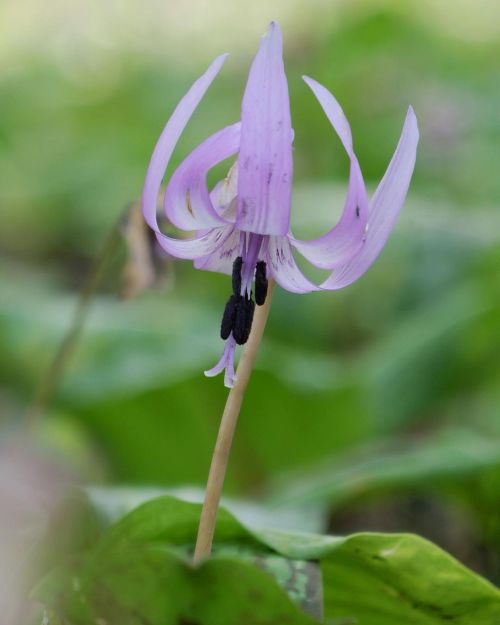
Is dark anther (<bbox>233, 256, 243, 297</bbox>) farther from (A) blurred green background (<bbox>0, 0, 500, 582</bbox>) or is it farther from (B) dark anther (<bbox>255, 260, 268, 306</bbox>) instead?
(A) blurred green background (<bbox>0, 0, 500, 582</bbox>)

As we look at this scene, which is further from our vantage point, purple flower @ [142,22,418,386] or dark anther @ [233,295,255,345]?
dark anther @ [233,295,255,345]

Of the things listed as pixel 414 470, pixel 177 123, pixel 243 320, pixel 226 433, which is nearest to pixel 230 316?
pixel 243 320

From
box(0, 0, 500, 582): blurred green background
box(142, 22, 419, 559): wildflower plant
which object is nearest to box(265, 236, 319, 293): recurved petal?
box(142, 22, 419, 559): wildflower plant

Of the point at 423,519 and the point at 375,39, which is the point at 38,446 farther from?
the point at 375,39

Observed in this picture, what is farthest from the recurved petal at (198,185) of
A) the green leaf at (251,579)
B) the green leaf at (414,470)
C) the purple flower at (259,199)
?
the green leaf at (414,470)

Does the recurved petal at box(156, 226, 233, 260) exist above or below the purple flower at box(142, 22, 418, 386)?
below

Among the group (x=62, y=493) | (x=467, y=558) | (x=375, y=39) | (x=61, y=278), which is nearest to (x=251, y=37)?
(x=375, y=39)

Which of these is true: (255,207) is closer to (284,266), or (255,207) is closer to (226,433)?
(284,266)
